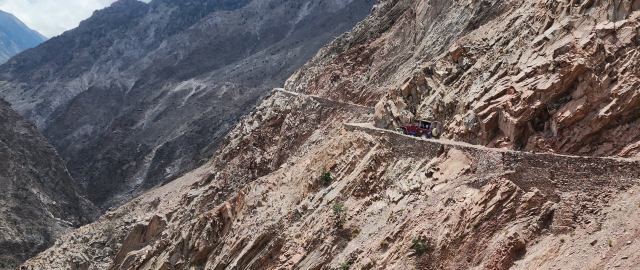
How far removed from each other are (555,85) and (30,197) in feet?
226

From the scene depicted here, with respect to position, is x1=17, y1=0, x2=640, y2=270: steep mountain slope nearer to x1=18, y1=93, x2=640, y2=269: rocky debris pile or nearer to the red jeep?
x1=18, y1=93, x2=640, y2=269: rocky debris pile

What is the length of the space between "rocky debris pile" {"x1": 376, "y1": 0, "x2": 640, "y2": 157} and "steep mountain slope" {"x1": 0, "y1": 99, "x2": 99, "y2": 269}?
55.8 meters

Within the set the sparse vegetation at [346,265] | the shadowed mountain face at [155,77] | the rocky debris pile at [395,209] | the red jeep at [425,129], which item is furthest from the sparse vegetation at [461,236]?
the shadowed mountain face at [155,77]

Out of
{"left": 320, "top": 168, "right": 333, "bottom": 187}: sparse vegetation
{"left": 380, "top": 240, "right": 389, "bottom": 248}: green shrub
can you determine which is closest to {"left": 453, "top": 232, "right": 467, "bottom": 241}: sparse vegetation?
{"left": 380, "top": 240, "right": 389, "bottom": 248}: green shrub

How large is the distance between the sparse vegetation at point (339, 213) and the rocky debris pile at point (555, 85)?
247 inches

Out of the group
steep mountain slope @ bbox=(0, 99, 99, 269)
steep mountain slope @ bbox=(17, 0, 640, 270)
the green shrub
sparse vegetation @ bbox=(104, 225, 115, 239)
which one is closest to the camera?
steep mountain slope @ bbox=(17, 0, 640, 270)

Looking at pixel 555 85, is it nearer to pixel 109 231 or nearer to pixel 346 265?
pixel 346 265

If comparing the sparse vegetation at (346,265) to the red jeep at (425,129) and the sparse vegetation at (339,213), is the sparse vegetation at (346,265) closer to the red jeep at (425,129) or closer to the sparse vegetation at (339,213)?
the sparse vegetation at (339,213)

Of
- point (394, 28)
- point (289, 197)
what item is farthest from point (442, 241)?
point (394, 28)

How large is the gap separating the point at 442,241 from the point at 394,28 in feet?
96.4

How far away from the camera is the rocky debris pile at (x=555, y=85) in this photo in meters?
16.6

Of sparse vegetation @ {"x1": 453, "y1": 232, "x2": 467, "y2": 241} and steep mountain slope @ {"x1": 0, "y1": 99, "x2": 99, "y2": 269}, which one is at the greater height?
steep mountain slope @ {"x1": 0, "y1": 99, "x2": 99, "y2": 269}

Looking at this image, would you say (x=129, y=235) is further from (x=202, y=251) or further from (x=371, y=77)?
(x=371, y=77)

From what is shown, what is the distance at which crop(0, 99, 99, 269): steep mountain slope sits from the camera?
57.7 m
